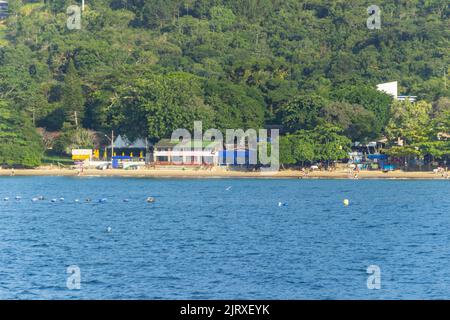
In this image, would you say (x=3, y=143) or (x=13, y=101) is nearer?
(x=3, y=143)

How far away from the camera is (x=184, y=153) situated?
13188cm

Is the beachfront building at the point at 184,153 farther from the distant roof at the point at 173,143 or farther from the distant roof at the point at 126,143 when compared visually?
the distant roof at the point at 126,143

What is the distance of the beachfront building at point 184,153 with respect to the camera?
13000 cm

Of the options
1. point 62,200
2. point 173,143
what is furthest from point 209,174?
point 62,200

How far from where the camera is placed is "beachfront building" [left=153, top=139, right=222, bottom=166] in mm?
130000

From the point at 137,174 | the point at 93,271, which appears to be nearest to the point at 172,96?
the point at 137,174

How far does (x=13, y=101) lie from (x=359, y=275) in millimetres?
103929

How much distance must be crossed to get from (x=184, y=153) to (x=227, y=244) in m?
73.1

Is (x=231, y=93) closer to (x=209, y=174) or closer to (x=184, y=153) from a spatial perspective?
(x=184, y=153)

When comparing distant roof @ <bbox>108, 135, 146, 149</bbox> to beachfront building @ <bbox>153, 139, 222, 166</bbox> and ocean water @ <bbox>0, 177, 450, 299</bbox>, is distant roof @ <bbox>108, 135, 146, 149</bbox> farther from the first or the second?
ocean water @ <bbox>0, 177, 450, 299</bbox>

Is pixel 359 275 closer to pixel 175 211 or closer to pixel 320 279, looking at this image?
pixel 320 279

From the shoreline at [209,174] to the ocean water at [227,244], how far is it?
17.4m

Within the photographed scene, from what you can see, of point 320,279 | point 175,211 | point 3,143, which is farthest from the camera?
point 3,143

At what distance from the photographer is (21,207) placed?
8681cm
